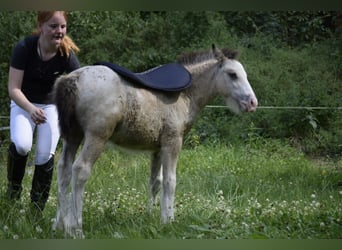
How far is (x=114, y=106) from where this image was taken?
Result: 153 inches

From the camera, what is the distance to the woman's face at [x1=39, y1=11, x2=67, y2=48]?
3984 mm

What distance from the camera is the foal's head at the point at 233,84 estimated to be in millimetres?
4496

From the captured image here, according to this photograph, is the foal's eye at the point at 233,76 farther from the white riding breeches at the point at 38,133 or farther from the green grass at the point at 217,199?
the white riding breeches at the point at 38,133

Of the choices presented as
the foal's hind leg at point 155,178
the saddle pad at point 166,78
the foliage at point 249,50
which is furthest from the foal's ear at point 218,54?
the foliage at point 249,50

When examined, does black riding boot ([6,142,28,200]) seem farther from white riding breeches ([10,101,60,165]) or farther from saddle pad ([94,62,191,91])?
saddle pad ([94,62,191,91])

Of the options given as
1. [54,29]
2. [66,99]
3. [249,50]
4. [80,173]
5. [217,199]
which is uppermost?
[54,29]

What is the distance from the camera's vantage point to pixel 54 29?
4.05 m

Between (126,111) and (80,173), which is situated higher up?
(126,111)

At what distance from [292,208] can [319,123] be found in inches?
197

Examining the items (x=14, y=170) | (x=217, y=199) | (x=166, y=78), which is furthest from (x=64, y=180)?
(x=217, y=199)

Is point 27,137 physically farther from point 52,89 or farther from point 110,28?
point 110,28

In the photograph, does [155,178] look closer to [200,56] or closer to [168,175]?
[168,175]

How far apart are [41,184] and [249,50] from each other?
25.4 ft

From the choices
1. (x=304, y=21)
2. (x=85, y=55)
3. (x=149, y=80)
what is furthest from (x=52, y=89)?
(x=304, y=21)
